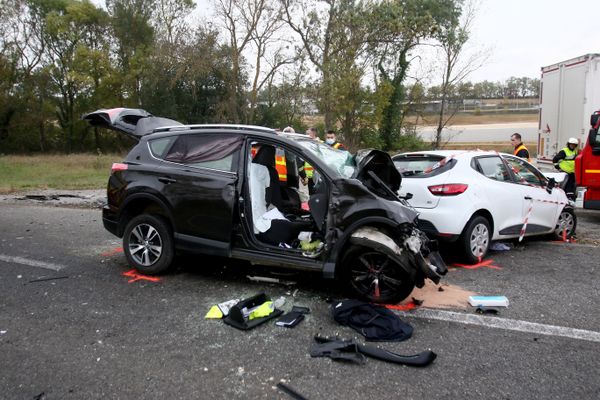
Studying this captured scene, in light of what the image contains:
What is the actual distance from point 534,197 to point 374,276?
373 cm

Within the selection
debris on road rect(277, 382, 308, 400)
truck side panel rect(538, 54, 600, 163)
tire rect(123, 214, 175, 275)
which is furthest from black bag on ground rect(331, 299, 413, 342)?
truck side panel rect(538, 54, 600, 163)

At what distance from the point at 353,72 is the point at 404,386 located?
21711 millimetres

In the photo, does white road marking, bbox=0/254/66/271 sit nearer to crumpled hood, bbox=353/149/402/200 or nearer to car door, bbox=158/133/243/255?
car door, bbox=158/133/243/255

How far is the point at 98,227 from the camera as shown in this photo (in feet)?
28.4

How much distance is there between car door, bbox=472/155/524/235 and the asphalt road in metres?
0.74

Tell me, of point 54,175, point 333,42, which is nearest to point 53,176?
point 54,175

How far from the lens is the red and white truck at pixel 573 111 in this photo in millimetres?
9023

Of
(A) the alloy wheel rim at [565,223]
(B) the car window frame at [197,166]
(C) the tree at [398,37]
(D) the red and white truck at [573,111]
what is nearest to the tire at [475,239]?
(A) the alloy wheel rim at [565,223]

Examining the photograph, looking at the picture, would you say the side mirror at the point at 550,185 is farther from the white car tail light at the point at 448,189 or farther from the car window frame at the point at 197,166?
the car window frame at the point at 197,166

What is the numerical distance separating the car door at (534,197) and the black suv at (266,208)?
2.77 m

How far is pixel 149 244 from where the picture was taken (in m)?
5.51

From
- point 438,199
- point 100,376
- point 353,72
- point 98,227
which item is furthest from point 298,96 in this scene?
point 100,376

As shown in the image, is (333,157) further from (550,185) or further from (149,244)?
(550,185)

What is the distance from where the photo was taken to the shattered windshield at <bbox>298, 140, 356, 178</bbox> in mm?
4852
